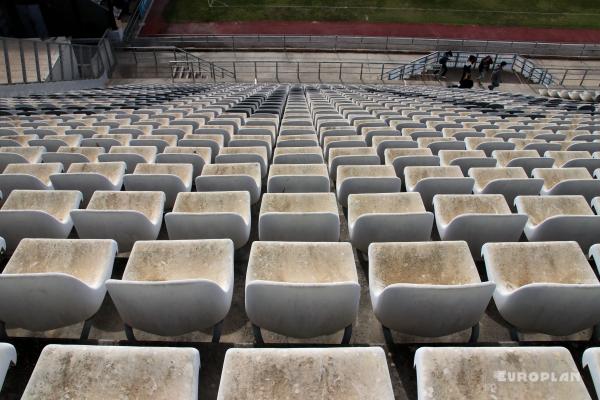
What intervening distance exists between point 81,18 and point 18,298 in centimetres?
2305

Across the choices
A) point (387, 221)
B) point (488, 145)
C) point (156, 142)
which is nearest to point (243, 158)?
point (156, 142)

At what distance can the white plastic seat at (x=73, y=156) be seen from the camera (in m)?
4.72

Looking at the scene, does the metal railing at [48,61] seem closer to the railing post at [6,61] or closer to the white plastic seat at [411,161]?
the railing post at [6,61]

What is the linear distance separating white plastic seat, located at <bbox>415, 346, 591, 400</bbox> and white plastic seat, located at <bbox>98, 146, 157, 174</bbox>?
394cm

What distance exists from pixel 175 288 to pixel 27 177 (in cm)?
272

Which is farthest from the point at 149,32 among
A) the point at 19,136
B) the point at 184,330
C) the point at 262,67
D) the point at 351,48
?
the point at 184,330

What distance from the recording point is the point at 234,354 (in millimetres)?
1827

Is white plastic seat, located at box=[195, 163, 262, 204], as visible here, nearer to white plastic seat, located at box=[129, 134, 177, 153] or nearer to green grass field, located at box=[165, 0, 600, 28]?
white plastic seat, located at box=[129, 134, 177, 153]

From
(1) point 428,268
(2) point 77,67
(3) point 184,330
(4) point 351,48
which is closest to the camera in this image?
(3) point 184,330

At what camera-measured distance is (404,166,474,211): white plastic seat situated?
386cm

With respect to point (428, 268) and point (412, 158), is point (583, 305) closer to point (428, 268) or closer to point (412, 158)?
point (428, 268)

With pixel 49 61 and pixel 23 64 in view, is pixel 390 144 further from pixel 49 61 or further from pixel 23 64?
pixel 49 61

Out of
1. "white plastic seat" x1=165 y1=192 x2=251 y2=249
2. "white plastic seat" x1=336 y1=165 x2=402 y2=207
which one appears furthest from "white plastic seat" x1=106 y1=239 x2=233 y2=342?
"white plastic seat" x1=336 y1=165 x2=402 y2=207

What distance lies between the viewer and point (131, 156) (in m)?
4.63
